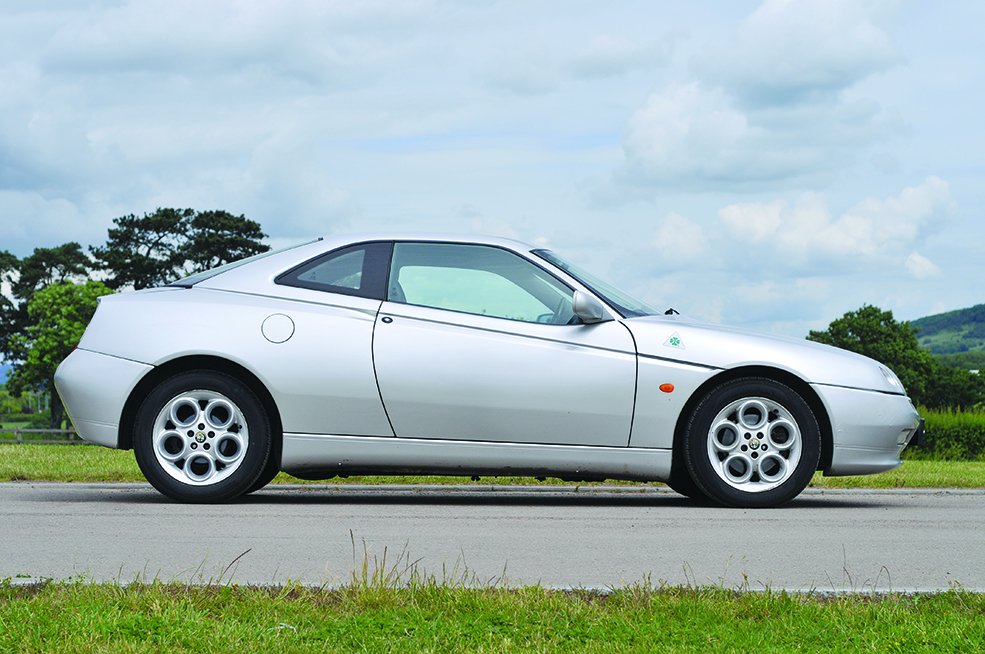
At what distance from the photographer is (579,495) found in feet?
24.6

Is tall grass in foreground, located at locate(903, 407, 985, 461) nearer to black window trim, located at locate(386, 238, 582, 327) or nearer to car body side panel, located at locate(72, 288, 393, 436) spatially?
black window trim, located at locate(386, 238, 582, 327)

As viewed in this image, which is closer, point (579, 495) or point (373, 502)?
point (373, 502)

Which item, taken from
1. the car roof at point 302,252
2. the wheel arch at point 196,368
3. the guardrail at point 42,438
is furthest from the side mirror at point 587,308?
the guardrail at point 42,438

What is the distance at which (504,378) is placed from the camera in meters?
6.21

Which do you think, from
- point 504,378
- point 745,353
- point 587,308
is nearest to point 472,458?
point 504,378

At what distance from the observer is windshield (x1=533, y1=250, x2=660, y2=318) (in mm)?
6543

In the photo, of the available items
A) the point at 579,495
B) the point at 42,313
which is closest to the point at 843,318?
the point at 42,313

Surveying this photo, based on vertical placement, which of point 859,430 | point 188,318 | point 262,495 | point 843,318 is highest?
point 843,318

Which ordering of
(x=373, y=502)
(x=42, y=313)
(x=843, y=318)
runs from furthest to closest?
1. (x=843, y=318)
2. (x=42, y=313)
3. (x=373, y=502)

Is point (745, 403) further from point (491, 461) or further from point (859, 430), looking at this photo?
point (491, 461)

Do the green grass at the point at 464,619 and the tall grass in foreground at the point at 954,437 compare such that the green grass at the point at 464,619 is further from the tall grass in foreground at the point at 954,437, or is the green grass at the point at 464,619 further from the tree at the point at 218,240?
the tree at the point at 218,240

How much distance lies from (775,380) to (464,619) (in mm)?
3677

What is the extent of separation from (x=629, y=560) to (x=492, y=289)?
247 centimetres

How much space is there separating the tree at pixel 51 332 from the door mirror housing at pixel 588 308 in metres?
54.3
